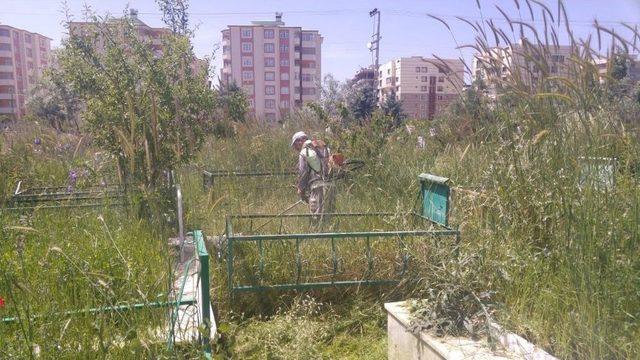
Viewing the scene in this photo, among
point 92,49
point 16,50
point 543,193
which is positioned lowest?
point 543,193

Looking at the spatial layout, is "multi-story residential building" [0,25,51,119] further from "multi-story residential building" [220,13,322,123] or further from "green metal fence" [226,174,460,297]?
"green metal fence" [226,174,460,297]

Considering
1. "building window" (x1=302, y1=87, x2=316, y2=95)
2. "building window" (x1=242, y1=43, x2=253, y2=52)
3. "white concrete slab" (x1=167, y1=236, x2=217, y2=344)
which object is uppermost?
"building window" (x1=242, y1=43, x2=253, y2=52)

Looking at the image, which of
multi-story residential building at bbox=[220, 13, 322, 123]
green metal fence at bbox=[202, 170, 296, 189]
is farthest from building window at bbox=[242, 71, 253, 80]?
green metal fence at bbox=[202, 170, 296, 189]

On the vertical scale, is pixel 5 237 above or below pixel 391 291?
above

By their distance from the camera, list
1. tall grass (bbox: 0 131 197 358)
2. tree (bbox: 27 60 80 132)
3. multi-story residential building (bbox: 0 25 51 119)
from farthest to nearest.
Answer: multi-story residential building (bbox: 0 25 51 119)
tree (bbox: 27 60 80 132)
tall grass (bbox: 0 131 197 358)

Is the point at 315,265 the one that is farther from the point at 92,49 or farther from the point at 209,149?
the point at 209,149

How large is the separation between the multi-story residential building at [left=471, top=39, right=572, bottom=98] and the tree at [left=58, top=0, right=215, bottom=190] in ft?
9.26

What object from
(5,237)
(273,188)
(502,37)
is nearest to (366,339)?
(502,37)

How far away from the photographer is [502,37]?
94.5 inches

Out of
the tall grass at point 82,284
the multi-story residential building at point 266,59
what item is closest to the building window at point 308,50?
the multi-story residential building at point 266,59

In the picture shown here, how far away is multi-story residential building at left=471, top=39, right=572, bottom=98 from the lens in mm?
2174

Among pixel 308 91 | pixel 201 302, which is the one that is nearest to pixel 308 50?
pixel 308 91

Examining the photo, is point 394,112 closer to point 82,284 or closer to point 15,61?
point 82,284

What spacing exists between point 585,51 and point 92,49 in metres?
5.19
